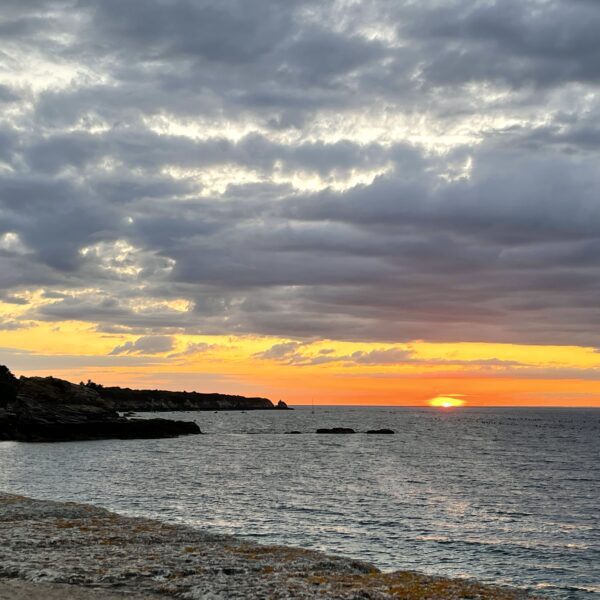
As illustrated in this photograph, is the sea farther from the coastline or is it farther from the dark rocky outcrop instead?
the dark rocky outcrop

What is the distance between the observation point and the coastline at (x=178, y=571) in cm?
1747

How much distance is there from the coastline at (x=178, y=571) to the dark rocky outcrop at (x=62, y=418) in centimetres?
11184

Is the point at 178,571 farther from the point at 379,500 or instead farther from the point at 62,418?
the point at 62,418

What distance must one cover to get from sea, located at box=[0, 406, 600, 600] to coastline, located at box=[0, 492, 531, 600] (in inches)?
515

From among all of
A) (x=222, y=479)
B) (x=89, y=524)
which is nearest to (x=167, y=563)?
(x=89, y=524)

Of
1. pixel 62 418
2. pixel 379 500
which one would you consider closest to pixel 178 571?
pixel 379 500

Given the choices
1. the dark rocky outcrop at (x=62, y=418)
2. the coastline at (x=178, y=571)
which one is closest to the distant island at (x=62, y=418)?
the dark rocky outcrop at (x=62, y=418)

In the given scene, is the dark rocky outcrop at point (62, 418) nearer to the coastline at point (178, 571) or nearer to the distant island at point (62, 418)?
the distant island at point (62, 418)

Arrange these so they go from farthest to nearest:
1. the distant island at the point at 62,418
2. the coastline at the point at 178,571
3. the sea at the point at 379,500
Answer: the distant island at the point at 62,418
the sea at the point at 379,500
the coastline at the point at 178,571

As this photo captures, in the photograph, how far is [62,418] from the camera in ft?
451

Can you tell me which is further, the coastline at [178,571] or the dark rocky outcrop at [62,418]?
the dark rocky outcrop at [62,418]

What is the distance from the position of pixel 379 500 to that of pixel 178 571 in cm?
4050

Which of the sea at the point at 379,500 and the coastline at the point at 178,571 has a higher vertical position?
the coastline at the point at 178,571

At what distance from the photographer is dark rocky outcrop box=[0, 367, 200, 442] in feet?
430
